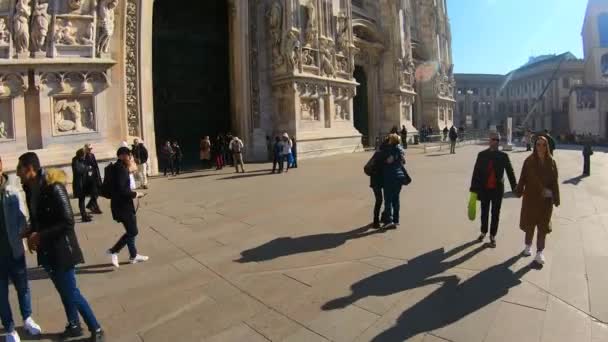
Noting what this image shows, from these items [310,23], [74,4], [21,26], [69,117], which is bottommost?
[69,117]

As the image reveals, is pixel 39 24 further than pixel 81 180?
Yes

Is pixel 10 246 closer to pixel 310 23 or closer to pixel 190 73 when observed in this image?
pixel 190 73

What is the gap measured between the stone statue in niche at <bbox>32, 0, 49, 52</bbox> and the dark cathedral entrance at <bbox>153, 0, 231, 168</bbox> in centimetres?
604

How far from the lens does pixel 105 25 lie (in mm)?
12320

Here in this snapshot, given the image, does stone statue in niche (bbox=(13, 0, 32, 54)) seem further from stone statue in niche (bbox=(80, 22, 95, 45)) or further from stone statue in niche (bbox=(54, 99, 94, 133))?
stone statue in niche (bbox=(54, 99, 94, 133))

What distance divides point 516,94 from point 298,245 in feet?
313

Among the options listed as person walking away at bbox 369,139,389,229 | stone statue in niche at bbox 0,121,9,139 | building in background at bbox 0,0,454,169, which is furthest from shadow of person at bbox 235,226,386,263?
stone statue in niche at bbox 0,121,9,139

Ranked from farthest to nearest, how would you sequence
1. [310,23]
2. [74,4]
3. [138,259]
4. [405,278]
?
[310,23]
[74,4]
[138,259]
[405,278]

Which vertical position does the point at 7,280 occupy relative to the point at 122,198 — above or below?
below

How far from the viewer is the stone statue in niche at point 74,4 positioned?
11719 millimetres

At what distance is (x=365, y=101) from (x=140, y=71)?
59.1 ft

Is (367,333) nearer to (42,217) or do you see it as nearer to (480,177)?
(42,217)

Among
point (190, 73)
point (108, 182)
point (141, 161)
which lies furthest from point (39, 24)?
point (108, 182)

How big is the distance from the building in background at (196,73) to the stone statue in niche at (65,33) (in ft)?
0.11
